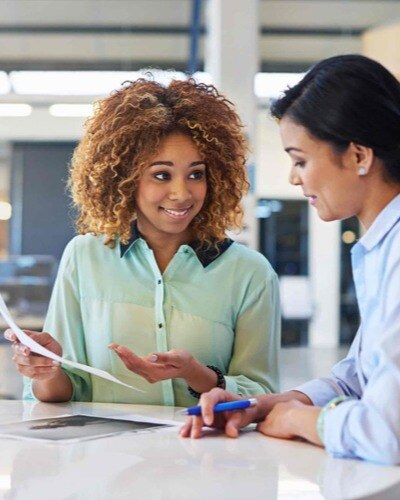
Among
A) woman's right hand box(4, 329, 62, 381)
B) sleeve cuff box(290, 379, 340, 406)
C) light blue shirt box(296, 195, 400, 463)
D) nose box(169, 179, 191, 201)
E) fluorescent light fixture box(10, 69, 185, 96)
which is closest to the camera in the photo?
light blue shirt box(296, 195, 400, 463)

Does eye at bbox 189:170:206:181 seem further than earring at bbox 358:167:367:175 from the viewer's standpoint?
Yes

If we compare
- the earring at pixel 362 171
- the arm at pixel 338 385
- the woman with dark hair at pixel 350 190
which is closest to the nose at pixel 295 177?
the woman with dark hair at pixel 350 190

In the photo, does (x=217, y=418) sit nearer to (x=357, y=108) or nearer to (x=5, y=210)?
(x=357, y=108)

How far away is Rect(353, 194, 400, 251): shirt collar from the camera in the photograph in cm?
151

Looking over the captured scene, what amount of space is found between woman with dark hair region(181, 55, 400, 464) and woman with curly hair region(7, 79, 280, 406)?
53 centimetres

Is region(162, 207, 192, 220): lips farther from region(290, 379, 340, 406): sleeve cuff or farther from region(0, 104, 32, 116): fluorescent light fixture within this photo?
region(0, 104, 32, 116): fluorescent light fixture

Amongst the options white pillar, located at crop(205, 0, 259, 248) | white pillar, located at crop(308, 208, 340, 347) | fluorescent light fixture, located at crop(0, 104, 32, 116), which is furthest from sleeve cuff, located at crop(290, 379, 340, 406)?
white pillar, located at crop(308, 208, 340, 347)

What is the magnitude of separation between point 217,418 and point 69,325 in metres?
0.73

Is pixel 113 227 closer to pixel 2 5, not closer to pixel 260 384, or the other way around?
pixel 260 384

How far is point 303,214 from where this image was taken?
1073 cm

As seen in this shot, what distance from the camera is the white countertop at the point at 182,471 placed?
3.87ft

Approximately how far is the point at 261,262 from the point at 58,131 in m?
7.20

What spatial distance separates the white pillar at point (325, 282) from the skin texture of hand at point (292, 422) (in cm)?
900

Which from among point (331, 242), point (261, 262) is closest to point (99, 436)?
point (261, 262)
